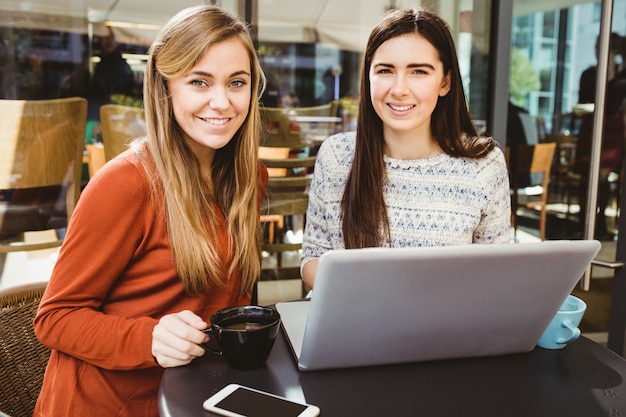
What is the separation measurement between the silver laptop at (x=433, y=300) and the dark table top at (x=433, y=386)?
0.02m

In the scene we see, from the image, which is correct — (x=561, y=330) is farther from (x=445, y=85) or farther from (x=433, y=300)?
(x=445, y=85)

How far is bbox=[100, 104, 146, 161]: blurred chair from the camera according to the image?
7.81 ft

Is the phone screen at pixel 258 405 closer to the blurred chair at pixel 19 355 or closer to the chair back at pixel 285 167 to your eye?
the blurred chair at pixel 19 355

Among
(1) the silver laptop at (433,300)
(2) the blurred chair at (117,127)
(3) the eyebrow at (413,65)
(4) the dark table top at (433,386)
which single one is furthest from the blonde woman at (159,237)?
(2) the blurred chair at (117,127)

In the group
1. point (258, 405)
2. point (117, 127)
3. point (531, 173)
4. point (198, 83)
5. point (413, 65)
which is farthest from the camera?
point (531, 173)

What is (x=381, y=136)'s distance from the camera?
156 centimetres

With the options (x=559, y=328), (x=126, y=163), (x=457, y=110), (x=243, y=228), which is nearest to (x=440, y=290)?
(x=559, y=328)

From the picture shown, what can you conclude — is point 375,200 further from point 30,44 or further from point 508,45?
point 30,44

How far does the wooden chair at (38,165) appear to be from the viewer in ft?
7.24

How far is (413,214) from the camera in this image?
1.46m

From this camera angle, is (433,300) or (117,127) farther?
(117,127)

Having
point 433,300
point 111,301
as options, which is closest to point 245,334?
point 433,300

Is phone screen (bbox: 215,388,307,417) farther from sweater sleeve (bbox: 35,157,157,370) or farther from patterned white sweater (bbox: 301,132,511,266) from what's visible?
patterned white sweater (bbox: 301,132,511,266)

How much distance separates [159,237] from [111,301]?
0.16m
